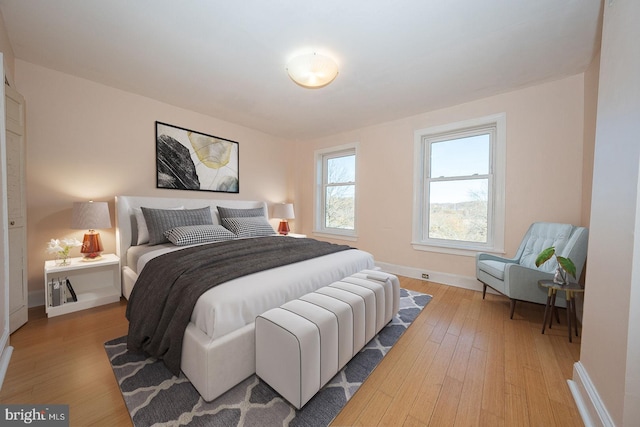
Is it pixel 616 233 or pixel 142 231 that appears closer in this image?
pixel 616 233

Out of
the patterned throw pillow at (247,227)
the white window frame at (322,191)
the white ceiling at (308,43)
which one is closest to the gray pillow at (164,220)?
the patterned throw pillow at (247,227)

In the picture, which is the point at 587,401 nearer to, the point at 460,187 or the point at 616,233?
the point at 616,233

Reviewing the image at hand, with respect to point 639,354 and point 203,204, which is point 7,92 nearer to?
point 203,204

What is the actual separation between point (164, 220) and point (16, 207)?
102 cm

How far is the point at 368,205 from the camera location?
393 centimetres

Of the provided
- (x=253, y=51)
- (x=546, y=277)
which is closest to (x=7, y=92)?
(x=253, y=51)

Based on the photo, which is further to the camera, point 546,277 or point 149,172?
point 149,172

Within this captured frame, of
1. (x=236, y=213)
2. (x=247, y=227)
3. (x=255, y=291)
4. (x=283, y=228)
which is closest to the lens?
(x=255, y=291)

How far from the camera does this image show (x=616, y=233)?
105 centimetres

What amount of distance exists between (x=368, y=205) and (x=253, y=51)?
2.68m

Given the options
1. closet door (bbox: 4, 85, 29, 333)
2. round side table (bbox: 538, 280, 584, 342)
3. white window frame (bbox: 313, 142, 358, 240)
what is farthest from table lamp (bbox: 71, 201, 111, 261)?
round side table (bbox: 538, 280, 584, 342)

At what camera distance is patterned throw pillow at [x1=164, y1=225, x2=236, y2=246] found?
2.44 metres

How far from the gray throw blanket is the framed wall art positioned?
1.62 m

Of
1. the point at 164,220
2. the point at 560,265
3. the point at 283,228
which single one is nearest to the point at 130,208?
the point at 164,220
